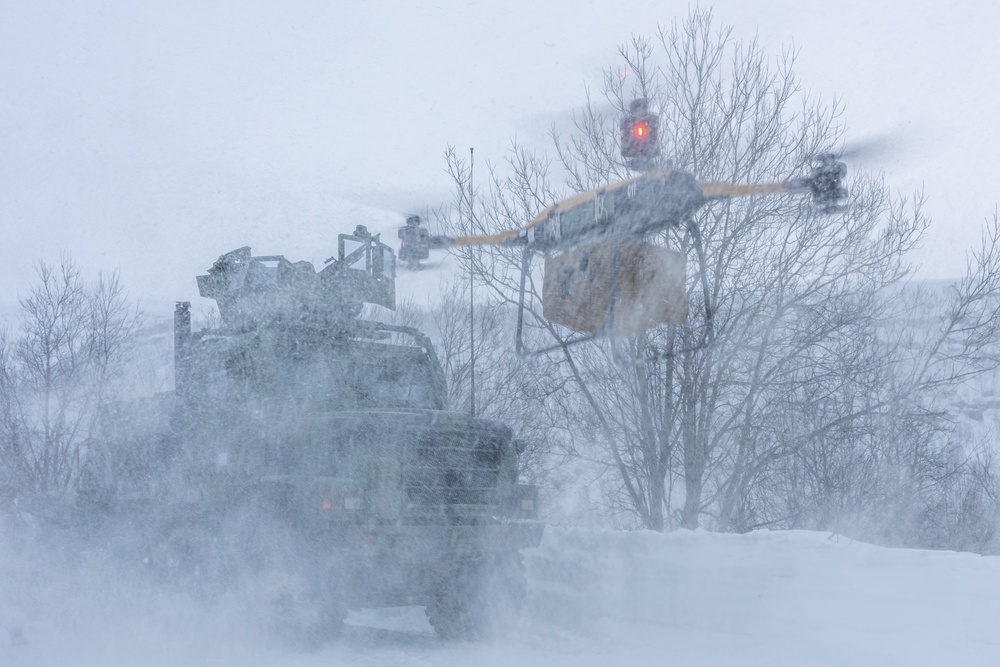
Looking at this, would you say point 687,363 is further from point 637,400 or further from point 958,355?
point 958,355

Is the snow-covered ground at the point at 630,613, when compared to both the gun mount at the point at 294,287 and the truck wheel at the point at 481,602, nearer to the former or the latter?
the truck wheel at the point at 481,602

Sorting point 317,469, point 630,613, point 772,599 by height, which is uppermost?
point 317,469

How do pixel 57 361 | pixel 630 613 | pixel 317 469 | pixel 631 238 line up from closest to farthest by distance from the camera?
pixel 317 469 < pixel 631 238 < pixel 630 613 < pixel 57 361

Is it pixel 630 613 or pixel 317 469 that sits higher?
pixel 317 469

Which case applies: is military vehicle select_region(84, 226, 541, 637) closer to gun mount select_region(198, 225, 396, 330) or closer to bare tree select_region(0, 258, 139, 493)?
gun mount select_region(198, 225, 396, 330)

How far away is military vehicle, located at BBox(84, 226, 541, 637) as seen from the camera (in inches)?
255

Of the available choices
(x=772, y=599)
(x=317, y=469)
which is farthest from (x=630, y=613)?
(x=317, y=469)

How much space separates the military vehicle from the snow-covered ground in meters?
0.38

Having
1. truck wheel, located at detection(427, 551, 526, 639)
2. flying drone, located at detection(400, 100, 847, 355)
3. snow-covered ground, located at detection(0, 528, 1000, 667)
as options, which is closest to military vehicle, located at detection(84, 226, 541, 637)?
truck wheel, located at detection(427, 551, 526, 639)

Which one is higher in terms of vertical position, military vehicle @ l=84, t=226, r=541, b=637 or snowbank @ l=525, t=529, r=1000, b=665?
military vehicle @ l=84, t=226, r=541, b=637

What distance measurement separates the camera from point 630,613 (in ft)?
23.5

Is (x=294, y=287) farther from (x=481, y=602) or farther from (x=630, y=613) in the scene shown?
(x=630, y=613)

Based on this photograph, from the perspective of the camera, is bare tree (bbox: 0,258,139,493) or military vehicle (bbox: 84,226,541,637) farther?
bare tree (bbox: 0,258,139,493)

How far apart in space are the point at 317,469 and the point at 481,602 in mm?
1678
